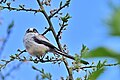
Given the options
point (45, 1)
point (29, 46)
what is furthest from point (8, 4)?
point (29, 46)

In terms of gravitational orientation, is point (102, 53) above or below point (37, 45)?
below

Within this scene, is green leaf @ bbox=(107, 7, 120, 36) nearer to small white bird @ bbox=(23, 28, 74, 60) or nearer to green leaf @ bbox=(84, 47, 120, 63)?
green leaf @ bbox=(84, 47, 120, 63)

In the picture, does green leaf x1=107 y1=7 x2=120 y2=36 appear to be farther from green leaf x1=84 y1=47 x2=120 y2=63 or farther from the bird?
the bird

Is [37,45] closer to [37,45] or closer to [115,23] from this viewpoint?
[37,45]

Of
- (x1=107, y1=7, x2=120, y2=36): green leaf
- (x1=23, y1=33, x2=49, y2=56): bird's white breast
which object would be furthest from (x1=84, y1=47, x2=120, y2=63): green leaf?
(x1=23, y1=33, x2=49, y2=56): bird's white breast

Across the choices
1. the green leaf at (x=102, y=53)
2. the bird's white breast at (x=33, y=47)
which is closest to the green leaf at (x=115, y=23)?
the green leaf at (x=102, y=53)

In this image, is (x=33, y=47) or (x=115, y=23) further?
(x=33, y=47)

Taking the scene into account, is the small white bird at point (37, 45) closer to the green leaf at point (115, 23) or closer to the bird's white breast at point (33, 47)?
→ the bird's white breast at point (33, 47)

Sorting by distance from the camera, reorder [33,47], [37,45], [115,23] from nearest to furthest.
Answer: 1. [115,23]
2. [33,47]
3. [37,45]

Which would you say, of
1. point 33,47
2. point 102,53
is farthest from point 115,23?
point 33,47

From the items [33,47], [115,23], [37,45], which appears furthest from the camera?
[37,45]

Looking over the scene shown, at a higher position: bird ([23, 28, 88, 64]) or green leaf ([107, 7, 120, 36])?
bird ([23, 28, 88, 64])

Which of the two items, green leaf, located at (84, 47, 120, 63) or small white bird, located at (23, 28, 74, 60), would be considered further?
small white bird, located at (23, 28, 74, 60)

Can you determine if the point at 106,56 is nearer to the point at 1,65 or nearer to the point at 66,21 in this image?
the point at 66,21
